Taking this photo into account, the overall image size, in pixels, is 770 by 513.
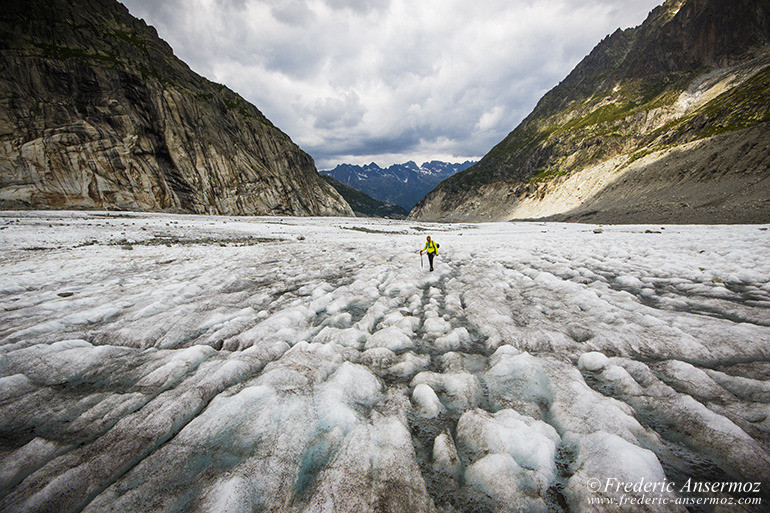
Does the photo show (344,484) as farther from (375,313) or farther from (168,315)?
(168,315)

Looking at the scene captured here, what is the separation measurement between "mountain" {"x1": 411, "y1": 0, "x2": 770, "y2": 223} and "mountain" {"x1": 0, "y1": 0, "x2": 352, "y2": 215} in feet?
269

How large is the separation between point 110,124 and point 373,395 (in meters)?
70.6

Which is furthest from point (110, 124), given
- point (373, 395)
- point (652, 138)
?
point (652, 138)

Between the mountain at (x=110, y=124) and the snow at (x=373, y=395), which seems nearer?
the snow at (x=373, y=395)

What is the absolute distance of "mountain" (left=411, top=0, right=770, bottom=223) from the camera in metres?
44.6

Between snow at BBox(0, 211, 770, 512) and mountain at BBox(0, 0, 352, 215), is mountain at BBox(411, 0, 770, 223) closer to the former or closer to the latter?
snow at BBox(0, 211, 770, 512)

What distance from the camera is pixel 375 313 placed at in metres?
6.17

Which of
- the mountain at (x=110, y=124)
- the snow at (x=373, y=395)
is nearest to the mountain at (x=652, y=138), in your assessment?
the snow at (x=373, y=395)

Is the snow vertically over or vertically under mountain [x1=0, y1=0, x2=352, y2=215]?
under

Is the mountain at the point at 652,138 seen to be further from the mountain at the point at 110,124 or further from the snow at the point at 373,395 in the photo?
the mountain at the point at 110,124

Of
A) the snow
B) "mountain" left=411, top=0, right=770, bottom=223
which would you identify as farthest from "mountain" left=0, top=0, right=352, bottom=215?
"mountain" left=411, top=0, right=770, bottom=223

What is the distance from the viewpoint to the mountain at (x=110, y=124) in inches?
1603

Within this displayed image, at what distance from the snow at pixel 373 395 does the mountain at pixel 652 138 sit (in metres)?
41.8

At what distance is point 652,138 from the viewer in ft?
255
